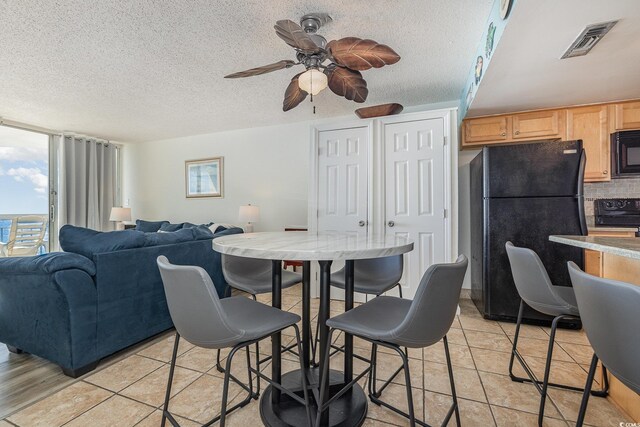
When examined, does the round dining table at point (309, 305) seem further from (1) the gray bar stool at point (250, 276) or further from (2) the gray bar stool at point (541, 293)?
(2) the gray bar stool at point (541, 293)

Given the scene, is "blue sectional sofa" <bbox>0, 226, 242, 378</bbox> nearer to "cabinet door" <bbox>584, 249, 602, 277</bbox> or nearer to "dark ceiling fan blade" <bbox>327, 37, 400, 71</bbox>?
"dark ceiling fan blade" <bbox>327, 37, 400, 71</bbox>

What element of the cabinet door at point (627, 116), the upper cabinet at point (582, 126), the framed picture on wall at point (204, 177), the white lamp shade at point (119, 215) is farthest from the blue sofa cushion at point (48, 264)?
the cabinet door at point (627, 116)

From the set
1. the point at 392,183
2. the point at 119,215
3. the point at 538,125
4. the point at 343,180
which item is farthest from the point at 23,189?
the point at 538,125

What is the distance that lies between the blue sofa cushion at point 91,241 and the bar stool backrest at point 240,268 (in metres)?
0.75

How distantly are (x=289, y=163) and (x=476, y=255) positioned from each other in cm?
285

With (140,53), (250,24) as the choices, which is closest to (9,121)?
(140,53)

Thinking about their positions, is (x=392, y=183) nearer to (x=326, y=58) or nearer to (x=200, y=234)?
(x=326, y=58)

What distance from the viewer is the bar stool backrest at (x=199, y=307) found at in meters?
0.99

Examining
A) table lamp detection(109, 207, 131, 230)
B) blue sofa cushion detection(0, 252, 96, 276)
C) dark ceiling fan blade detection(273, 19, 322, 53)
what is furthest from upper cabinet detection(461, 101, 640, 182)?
Result: table lamp detection(109, 207, 131, 230)

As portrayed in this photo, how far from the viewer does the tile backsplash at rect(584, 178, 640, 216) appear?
9.40 feet

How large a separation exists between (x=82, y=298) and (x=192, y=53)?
6.81 ft

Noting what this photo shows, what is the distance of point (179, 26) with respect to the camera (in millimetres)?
2145

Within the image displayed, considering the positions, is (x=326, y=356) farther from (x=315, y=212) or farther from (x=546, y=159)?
(x=546, y=159)

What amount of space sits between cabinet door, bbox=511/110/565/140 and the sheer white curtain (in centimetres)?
650
